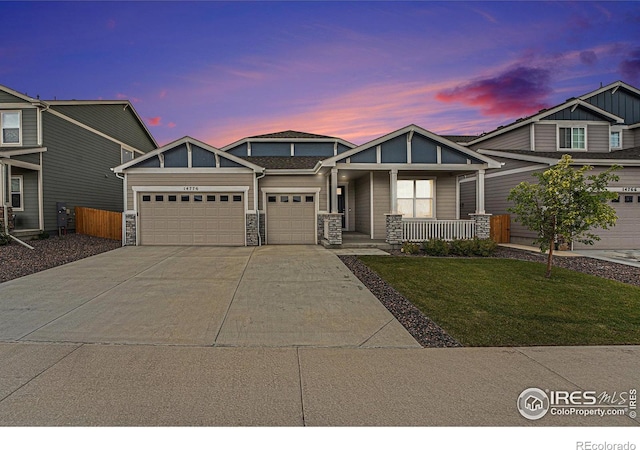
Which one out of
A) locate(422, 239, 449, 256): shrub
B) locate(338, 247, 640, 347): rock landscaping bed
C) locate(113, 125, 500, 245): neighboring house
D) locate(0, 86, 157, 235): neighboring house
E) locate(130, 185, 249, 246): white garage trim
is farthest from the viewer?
locate(0, 86, 157, 235): neighboring house

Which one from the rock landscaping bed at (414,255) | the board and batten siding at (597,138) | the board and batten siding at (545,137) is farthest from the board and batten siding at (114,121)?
the board and batten siding at (597,138)

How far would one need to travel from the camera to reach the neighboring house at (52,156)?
16172mm

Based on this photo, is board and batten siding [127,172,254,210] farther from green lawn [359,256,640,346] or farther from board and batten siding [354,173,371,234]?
green lawn [359,256,640,346]

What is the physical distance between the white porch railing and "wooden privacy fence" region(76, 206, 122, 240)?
13.9 metres

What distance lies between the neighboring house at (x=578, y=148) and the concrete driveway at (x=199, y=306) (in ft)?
37.0

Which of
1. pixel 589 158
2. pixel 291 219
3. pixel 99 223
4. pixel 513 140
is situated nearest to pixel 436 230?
pixel 291 219

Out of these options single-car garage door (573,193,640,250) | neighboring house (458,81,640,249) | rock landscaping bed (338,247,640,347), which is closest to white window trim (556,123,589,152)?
neighboring house (458,81,640,249)

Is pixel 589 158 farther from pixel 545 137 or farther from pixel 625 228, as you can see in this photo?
pixel 545 137

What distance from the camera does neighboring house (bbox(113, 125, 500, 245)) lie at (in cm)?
1433

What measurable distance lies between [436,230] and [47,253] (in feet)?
48.8

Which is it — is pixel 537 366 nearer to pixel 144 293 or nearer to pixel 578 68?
pixel 144 293

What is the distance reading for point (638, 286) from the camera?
8.21 m

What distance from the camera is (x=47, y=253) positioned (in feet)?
41.2

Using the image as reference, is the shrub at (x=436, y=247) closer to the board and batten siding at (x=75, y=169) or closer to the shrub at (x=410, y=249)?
the shrub at (x=410, y=249)
